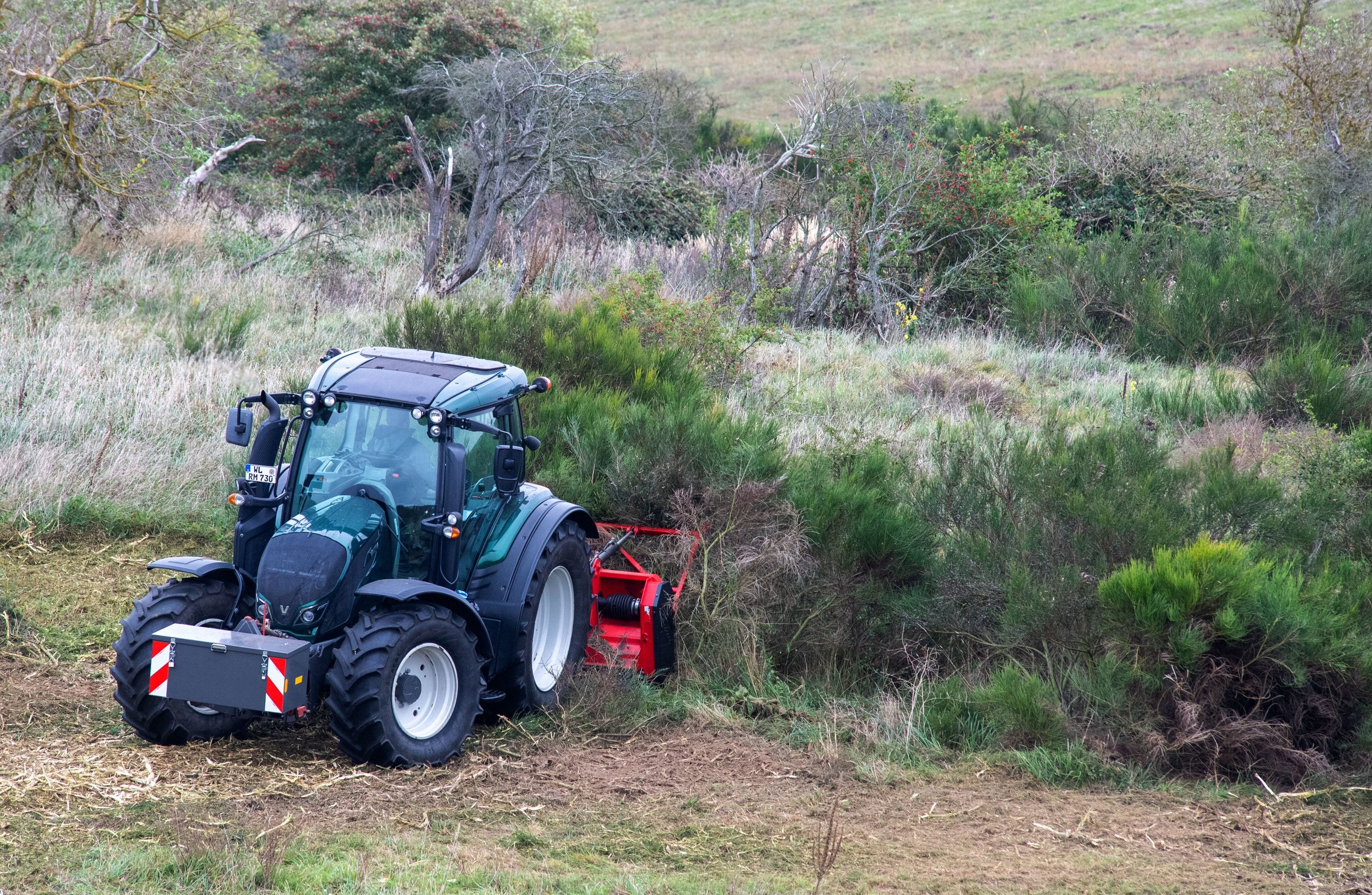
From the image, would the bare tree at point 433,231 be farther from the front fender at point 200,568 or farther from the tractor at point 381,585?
the front fender at point 200,568

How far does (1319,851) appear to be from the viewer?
4.92 metres

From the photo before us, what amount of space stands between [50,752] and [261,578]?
1218 mm

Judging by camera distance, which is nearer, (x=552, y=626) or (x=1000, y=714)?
(x=1000, y=714)

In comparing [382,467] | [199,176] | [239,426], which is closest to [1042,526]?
[382,467]

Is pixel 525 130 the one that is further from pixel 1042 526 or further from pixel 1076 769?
pixel 1076 769

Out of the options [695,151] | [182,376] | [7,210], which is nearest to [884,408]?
[182,376]

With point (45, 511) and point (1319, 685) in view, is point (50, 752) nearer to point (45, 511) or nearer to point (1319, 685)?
point (45, 511)

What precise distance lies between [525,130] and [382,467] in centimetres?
1128

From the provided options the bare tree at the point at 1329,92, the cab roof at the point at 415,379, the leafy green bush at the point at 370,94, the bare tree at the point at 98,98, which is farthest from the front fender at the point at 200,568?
the leafy green bush at the point at 370,94

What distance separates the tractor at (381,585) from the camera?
16.8ft

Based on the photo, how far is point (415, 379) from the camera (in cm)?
598

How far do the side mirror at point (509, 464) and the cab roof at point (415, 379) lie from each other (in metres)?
0.29

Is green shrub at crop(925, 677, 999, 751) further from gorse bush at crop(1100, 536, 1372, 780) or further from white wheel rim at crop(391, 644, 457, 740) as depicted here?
white wheel rim at crop(391, 644, 457, 740)

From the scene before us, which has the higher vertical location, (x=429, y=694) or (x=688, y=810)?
(x=429, y=694)
